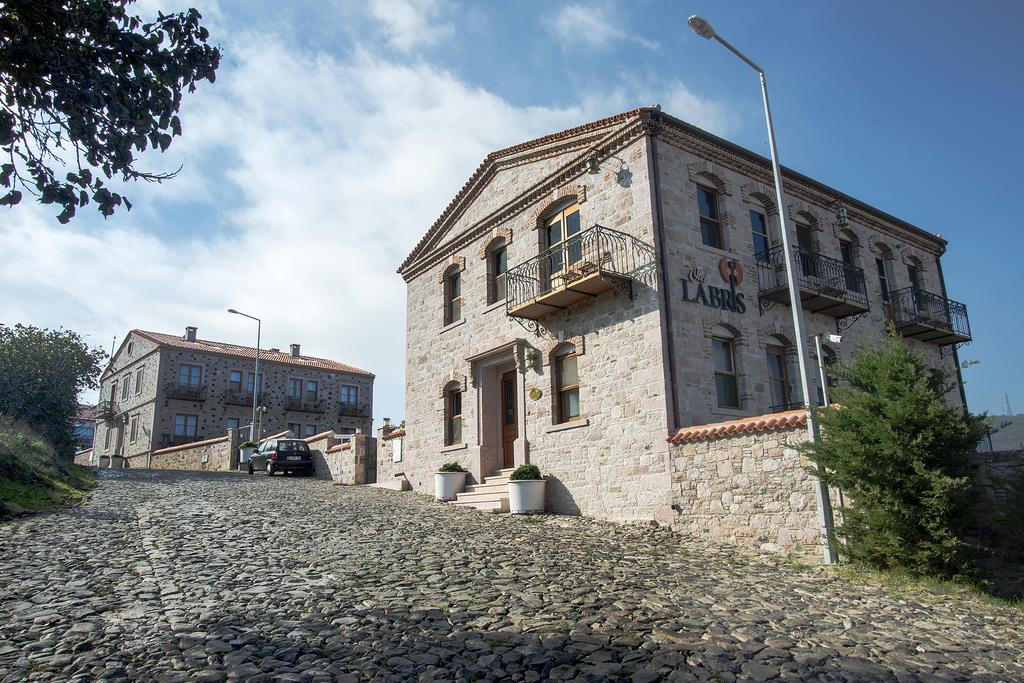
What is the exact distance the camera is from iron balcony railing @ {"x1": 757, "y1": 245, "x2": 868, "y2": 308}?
1540 cm

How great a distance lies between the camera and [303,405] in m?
44.4

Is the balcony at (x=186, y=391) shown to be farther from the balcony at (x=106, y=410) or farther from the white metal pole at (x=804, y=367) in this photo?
the white metal pole at (x=804, y=367)

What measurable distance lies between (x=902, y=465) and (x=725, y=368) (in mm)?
5838

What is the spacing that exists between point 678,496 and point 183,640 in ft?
28.2

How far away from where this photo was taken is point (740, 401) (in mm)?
14039

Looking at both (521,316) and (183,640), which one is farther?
(521,316)

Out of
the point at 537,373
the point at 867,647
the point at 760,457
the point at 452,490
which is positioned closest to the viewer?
the point at 867,647

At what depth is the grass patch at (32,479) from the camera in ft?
40.8

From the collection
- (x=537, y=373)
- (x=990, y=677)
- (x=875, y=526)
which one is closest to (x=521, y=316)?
(x=537, y=373)

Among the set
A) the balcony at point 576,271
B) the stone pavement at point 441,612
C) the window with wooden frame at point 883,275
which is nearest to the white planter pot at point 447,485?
the balcony at point 576,271

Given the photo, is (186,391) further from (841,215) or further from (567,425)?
(841,215)

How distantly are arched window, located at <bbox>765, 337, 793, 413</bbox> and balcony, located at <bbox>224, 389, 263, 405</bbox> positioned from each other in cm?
3419

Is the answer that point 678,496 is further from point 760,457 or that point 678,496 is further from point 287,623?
point 287,623

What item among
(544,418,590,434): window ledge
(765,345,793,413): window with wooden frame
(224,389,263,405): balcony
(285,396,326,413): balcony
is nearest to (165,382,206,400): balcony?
(224,389,263,405): balcony
